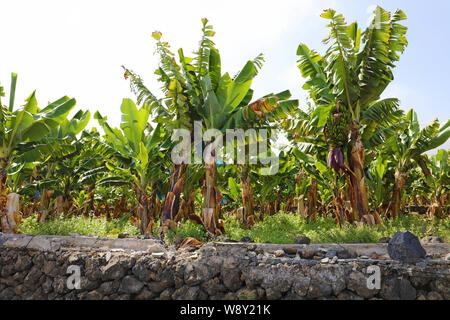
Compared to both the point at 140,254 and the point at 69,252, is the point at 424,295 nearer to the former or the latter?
the point at 140,254

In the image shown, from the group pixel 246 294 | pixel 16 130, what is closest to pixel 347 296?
pixel 246 294

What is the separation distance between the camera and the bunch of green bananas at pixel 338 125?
22.0 feet

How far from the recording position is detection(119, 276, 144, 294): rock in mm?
4605

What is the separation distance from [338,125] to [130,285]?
5.63 m

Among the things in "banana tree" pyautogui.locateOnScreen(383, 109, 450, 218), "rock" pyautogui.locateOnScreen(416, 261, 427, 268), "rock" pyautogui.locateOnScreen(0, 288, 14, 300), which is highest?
"banana tree" pyautogui.locateOnScreen(383, 109, 450, 218)

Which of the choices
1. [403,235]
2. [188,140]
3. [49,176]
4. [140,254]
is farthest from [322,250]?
[49,176]

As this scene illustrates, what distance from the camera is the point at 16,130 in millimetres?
7023

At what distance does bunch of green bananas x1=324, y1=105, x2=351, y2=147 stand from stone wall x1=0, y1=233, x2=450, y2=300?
3.09 meters

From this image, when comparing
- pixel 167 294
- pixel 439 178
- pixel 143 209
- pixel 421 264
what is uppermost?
pixel 439 178

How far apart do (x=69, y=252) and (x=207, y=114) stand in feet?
13.7

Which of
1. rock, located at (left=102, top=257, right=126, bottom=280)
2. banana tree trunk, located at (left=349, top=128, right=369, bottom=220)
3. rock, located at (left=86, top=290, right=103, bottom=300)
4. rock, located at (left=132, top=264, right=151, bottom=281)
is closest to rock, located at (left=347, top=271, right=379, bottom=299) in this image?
banana tree trunk, located at (left=349, top=128, right=369, bottom=220)

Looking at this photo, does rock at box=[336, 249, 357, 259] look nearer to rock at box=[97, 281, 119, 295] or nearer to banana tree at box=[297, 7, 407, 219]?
banana tree at box=[297, 7, 407, 219]

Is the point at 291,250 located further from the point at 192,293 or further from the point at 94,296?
the point at 94,296

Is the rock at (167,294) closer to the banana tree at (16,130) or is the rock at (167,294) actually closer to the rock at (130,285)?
the rock at (130,285)
